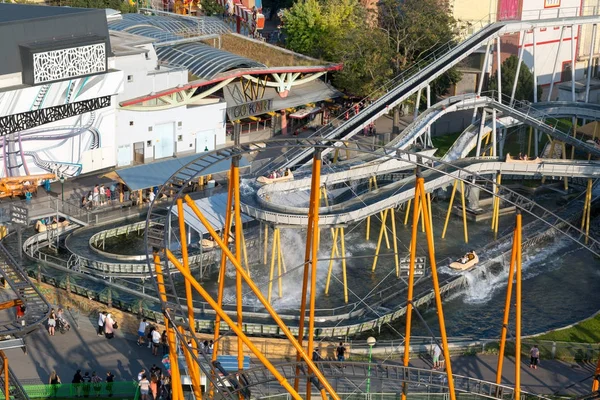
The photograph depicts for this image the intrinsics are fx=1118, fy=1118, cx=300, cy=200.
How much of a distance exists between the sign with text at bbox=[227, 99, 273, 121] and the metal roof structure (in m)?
2.41

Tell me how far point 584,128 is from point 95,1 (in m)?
35.7

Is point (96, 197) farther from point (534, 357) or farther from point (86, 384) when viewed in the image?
point (534, 357)

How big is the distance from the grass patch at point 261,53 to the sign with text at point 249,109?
3948 millimetres

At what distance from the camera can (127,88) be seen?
60.9 m

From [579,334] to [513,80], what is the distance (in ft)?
111

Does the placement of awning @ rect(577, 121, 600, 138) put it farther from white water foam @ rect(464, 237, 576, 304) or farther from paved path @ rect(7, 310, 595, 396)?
paved path @ rect(7, 310, 595, 396)

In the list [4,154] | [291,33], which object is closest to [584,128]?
[291,33]

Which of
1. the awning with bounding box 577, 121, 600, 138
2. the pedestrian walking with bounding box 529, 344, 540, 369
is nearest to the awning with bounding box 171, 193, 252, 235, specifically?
the pedestrian walking with bounding box 529, 344, 540, 369

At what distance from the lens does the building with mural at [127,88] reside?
54781mm

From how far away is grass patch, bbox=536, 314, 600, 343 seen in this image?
142ft

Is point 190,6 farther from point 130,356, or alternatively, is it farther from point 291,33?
point 130,356

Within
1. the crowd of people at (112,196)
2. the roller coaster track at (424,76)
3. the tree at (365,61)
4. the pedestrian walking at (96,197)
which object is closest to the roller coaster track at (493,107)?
the roller coaster track at (424,76)

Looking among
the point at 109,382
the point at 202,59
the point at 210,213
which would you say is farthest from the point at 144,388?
the point at 202,59

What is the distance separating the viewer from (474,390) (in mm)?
36469
